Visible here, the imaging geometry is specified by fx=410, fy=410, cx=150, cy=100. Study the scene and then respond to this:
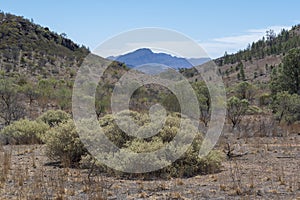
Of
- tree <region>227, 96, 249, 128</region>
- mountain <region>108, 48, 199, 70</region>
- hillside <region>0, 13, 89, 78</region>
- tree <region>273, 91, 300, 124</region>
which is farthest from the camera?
hillside <region>0, 13, 89, 78</region>

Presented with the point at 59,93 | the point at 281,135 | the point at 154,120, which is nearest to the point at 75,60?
the point at 59,93

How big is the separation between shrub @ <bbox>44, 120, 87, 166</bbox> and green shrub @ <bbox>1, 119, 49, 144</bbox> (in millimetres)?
4943

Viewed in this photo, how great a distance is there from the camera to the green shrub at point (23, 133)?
16500 mm

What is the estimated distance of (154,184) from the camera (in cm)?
873

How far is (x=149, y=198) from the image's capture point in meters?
7.44

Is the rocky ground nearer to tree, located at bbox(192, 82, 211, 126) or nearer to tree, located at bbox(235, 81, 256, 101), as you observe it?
tree, located at bbox(192, 82, 211, 126)

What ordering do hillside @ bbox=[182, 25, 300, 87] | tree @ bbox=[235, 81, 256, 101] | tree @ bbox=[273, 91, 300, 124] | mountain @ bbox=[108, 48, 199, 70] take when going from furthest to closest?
hillside @ bbox=[182, 25, 300, 87] → tree @ bbox=[235, 81, 256, 101] → tree @ bbox=[273, 91, 300, 124] → mountain @ bbox=[108, 48, 199, 70]

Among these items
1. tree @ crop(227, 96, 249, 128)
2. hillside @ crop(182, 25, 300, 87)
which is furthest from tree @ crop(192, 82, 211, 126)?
hillside @ crop(182, 25, 300, 87)

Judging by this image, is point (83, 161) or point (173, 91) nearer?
Result: point (83, 161)

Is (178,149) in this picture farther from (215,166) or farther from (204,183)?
(204,183)

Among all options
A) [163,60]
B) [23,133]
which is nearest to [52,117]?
[23,133]

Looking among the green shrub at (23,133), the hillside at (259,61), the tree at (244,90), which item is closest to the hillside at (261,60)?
the hillside at (259,61)

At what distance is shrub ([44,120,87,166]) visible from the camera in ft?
37.4

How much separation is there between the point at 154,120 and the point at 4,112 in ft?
45.6
